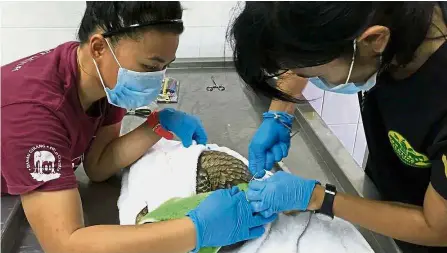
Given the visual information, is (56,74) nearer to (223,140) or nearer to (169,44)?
(169,44)

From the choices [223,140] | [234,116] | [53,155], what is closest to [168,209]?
[53,155]

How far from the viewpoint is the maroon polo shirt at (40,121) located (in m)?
1.02

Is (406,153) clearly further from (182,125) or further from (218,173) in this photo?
(182,125)

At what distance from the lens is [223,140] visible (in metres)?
1.57

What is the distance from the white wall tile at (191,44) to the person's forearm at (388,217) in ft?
3.75

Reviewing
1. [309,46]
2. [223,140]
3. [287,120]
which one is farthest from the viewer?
[223,140]

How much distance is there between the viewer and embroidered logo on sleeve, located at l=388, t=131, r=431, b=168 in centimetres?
101

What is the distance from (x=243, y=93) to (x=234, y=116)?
0.57 ft

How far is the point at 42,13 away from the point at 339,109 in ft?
4.38

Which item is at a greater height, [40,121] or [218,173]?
[40,121]

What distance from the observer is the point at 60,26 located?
6.77ft

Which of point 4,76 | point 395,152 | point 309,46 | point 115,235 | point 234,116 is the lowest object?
point 234,116

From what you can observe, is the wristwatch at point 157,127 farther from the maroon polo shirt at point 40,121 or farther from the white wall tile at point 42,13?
the white wall tile at point 42,13

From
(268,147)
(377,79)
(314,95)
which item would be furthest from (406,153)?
(314,95)
